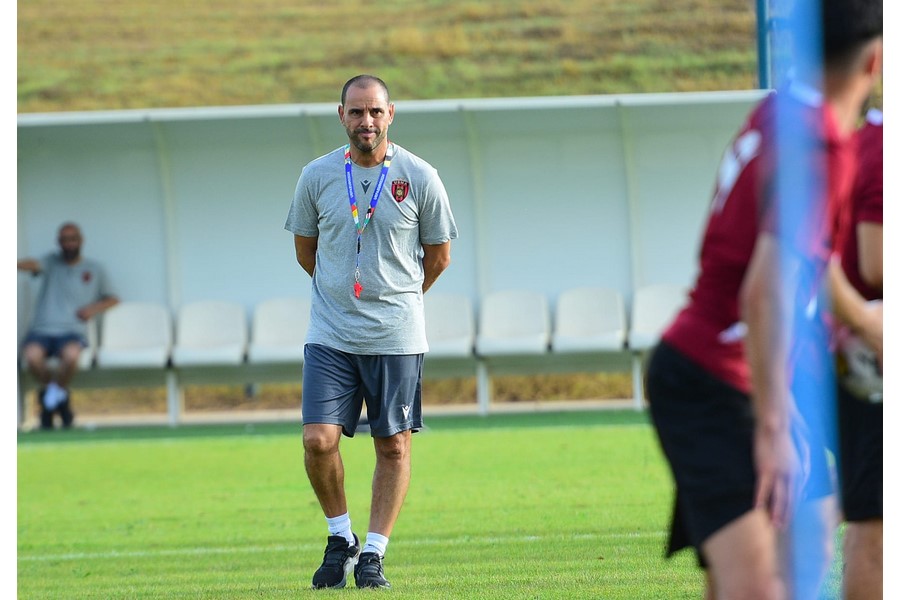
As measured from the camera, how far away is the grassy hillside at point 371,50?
34.5 m

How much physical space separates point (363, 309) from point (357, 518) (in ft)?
9.34

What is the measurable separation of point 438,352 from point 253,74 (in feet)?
72.1

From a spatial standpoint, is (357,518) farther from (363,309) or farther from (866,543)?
(866,543)

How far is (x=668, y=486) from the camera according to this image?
9109 millimetres

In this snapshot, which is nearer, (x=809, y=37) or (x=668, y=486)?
(x=809, y=37)

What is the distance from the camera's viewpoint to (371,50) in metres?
36.5

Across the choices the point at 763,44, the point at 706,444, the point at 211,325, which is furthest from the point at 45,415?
the point at 706,444

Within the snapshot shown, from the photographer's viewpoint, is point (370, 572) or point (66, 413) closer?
point (370, 572)

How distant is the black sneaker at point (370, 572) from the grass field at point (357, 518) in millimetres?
74

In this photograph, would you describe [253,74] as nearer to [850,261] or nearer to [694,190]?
[694,190]

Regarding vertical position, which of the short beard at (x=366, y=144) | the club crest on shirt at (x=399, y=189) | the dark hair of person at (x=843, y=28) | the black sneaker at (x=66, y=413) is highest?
the short beard at (x=366, y=144)

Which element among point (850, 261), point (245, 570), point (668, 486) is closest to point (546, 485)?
point (668, 486)

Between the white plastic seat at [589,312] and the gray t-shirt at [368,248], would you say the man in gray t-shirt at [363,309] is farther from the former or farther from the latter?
the white plastic seat at [589,312]

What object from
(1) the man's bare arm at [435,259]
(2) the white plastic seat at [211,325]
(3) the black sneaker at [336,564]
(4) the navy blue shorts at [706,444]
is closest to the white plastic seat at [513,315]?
(2) the white plastic seat at [211,325]
